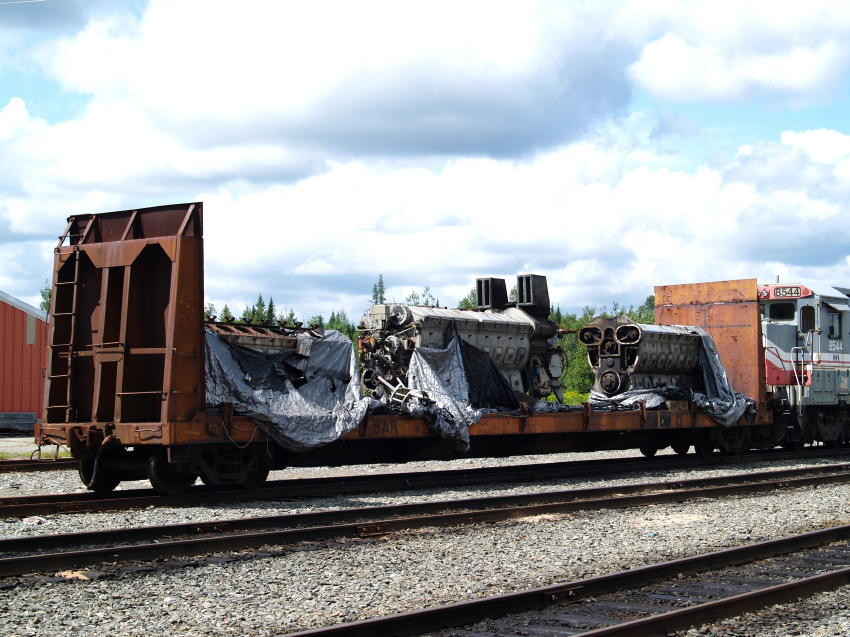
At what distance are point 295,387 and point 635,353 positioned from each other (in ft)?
25.8

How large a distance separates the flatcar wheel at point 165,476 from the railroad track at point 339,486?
183mm

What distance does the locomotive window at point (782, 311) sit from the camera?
2139 centimetres

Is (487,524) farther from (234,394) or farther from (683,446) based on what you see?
(683,446)

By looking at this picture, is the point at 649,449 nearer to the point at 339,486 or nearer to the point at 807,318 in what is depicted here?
the point at 807,318

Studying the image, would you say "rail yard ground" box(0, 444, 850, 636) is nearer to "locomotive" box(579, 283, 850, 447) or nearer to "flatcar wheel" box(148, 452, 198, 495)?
"flatcar wheel" box(148, 452, 198, 495)

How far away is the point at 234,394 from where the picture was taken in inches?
521

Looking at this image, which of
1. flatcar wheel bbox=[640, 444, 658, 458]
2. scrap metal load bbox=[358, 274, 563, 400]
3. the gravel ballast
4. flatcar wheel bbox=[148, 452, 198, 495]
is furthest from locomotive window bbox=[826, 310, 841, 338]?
flatcar wheel bbox=[148, 452, 198, 495]

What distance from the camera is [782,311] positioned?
70.7ft

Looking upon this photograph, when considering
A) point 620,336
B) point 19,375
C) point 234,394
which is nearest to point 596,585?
point 234,394

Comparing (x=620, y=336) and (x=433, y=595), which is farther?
(x=620, y=336)

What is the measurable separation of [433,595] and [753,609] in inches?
93.9

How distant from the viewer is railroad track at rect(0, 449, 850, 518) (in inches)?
454

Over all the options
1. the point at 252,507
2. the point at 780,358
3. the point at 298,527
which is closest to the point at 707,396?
the point at 780,358

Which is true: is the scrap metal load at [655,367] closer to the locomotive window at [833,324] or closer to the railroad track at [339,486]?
the railroad track at [339,486]
